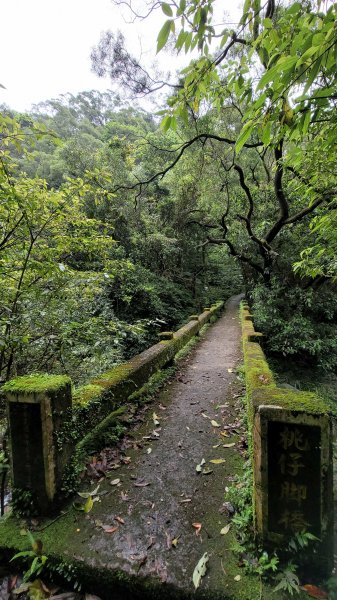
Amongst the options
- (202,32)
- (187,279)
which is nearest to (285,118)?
(202,32)

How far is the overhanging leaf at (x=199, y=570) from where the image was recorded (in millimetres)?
2093

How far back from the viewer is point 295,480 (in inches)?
87.3

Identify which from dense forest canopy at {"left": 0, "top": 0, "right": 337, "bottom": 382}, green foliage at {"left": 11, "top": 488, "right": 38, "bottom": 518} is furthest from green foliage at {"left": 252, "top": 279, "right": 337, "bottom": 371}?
green foliage at {"left": 11, "top": 488, "right": 38, "bottom": 518}

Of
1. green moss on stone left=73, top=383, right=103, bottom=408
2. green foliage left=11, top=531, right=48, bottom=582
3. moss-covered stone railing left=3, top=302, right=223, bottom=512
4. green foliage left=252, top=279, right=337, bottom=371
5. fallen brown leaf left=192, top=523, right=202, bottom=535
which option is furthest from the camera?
green foliage left=252, top=279, right=337, bottom=371

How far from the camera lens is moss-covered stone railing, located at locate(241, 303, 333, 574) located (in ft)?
7.02

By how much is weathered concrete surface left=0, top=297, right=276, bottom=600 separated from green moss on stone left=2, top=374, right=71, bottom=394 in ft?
4.01

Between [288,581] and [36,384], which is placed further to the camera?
[36,384]

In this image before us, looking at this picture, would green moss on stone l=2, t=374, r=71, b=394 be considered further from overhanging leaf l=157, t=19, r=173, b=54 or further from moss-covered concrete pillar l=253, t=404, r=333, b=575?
overhanging leaf l=157, t=19, r=173, b=54

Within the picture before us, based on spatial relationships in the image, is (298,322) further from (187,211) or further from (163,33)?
(187,211)

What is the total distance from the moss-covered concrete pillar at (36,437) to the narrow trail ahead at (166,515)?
0.39m

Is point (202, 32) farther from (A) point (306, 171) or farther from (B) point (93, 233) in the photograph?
(A) point (306, 171)

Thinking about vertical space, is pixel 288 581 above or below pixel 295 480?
below

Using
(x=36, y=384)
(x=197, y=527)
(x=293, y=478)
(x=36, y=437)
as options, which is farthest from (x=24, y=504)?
(x=293, y=478)

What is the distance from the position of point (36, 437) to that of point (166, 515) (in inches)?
57.3
